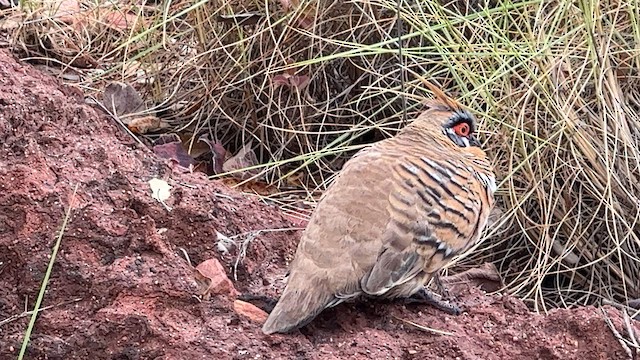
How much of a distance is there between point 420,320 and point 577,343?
0.41 meters

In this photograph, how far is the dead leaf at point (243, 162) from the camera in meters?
4.13

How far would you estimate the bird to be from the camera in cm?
241

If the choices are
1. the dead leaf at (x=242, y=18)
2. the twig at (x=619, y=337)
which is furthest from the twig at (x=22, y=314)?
the dead leaf at (x=242, y=18)

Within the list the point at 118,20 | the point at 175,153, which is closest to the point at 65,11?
the point at 118,20

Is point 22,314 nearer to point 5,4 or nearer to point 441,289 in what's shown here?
point 441,289

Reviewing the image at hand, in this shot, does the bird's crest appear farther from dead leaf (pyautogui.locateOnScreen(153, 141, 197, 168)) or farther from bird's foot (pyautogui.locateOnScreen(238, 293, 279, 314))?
dead leaf (pyautogui.locateOnScreen(153, 141, 197, 168))

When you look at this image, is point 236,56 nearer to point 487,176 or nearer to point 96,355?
point 487,176

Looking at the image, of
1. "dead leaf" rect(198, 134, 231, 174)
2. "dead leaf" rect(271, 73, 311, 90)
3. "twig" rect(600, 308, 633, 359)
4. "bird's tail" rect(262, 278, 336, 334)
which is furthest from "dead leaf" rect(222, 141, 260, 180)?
"twig" rect(600, 308, 633, 359)

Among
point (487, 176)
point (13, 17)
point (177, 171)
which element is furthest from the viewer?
point (13, 17)

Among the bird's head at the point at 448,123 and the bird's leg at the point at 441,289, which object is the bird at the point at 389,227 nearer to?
the bird's head at the point at 448,123

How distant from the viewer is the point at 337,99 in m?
4.38

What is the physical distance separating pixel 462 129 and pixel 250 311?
0.88m

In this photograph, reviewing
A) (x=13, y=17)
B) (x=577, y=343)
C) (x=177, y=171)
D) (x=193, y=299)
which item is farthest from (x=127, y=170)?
(x=13, y=17)

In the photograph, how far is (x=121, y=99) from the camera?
173 inches
